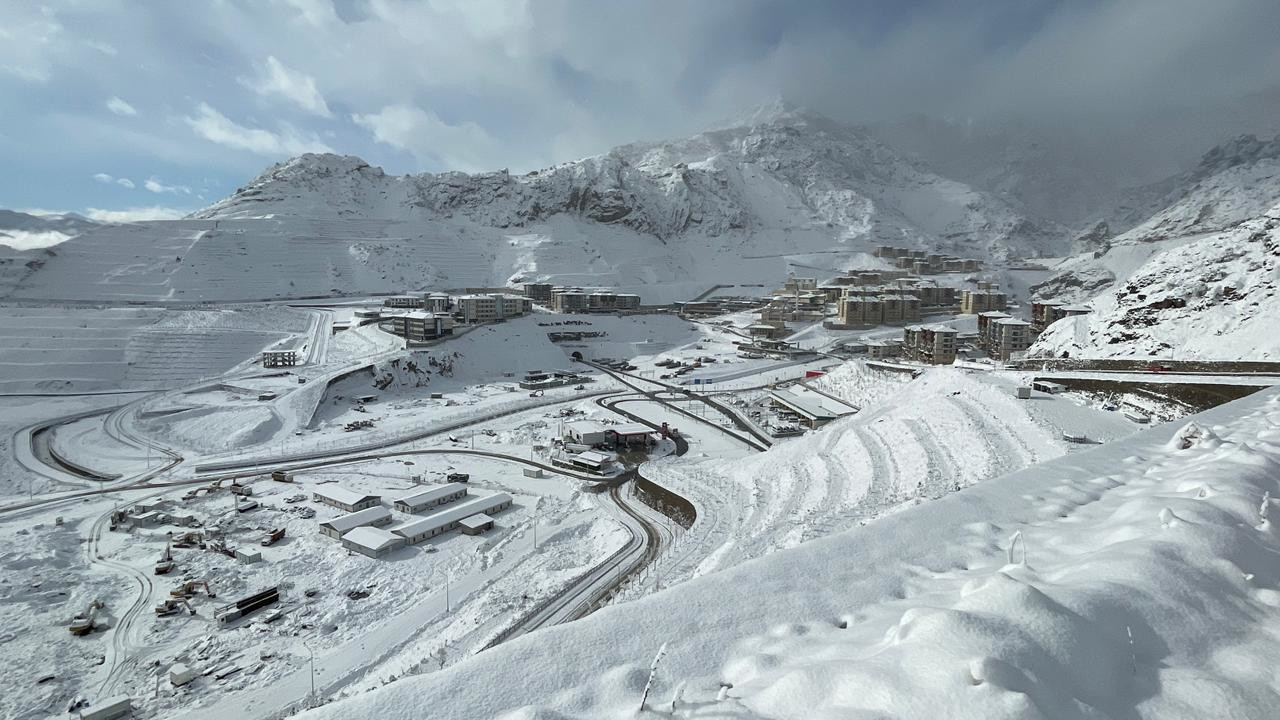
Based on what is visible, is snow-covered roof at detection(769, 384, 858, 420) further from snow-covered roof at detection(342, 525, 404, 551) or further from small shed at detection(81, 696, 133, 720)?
small shed at detection(81, 696, 133, 720)

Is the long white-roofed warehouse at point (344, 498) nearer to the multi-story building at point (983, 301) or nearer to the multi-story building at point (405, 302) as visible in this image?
the multi-story building at point (405, 302)

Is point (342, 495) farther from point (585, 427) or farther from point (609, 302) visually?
point (609, 302)

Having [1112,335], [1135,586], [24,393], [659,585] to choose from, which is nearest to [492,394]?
[24,393]

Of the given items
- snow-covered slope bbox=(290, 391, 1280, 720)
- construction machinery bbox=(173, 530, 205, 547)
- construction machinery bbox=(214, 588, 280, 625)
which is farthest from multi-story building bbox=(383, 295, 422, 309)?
snow-covered slope bbox=(290, 391, 1280, 720)

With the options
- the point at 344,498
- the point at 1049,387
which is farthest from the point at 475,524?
the point at 1049,387

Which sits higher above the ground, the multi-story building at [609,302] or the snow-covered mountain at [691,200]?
the snow-covered mountain at [691,200]

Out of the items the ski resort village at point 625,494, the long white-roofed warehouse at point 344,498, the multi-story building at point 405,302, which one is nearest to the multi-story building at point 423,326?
the ski resort village at point 625,494
